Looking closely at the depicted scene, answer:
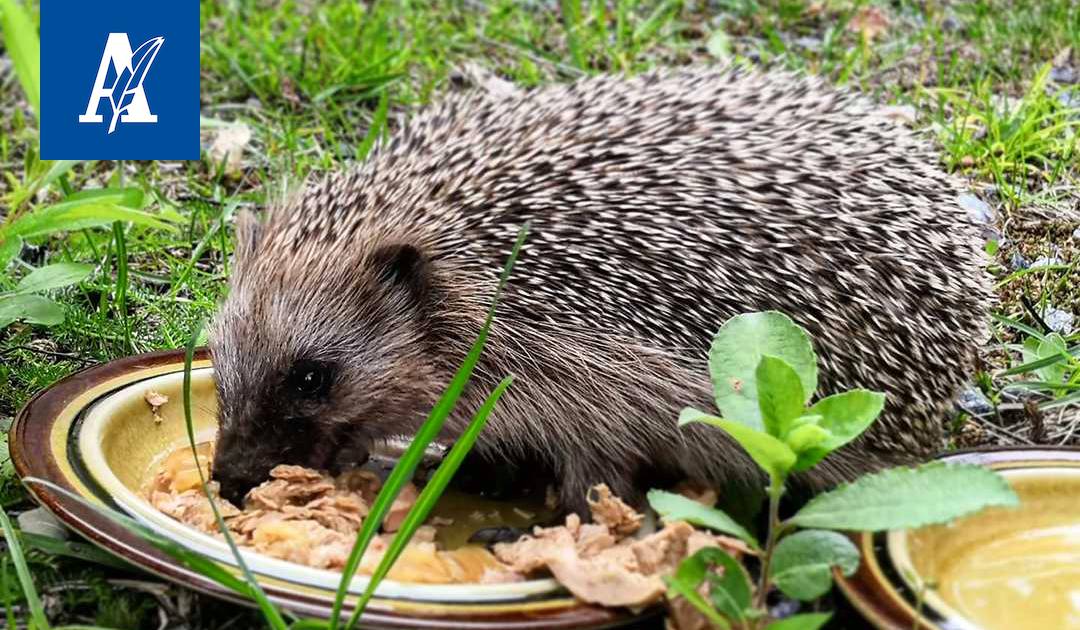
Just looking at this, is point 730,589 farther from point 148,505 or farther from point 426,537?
point 148,505

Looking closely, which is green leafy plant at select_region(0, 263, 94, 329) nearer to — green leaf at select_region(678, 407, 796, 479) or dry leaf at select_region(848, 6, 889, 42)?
green leaf at select_region(678, 407, 796, 479)

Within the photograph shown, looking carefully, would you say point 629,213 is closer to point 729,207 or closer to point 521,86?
point 729,207

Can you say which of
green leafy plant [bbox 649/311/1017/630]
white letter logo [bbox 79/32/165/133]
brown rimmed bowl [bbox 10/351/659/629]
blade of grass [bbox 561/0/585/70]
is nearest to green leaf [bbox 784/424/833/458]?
green leafy plant [bbox 649/311/1017/630]

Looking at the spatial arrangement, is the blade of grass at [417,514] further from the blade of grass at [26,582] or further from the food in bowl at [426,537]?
the blade of grass at [26,582]

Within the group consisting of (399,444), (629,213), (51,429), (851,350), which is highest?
(629,213)

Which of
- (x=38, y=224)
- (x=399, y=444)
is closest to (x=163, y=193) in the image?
(x=38, y=224)
